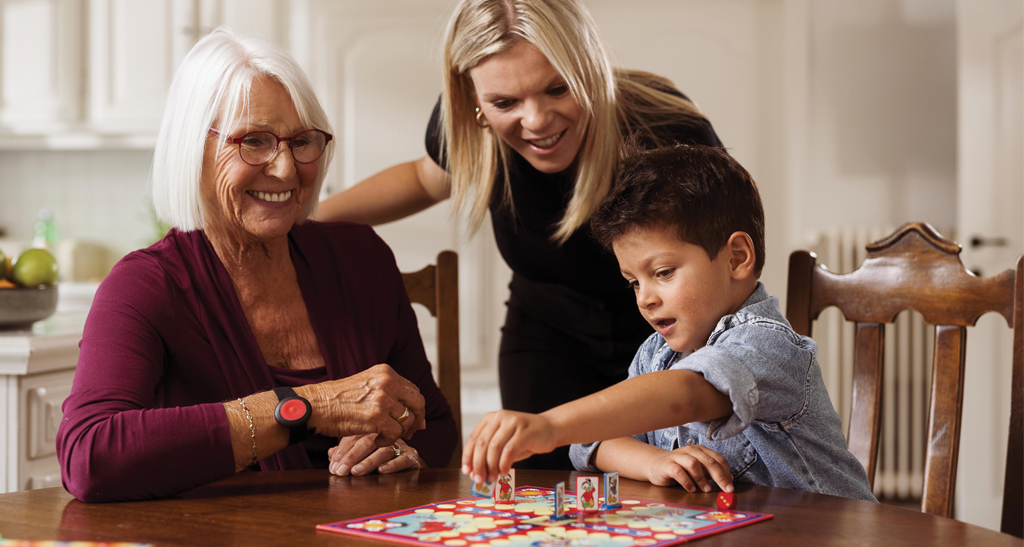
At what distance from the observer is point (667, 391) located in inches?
36.9

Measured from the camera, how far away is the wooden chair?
50.8 inches

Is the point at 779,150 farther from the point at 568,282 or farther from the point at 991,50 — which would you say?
the point at 568,282

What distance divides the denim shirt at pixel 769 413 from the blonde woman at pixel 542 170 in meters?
0.53

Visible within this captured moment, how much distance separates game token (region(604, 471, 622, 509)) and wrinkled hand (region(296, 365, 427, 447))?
348 mm

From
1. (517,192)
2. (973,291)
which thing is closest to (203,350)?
Result: (517,192)

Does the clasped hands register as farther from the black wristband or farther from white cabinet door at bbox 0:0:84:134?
white cabinet door at bbox 0:0:84:134

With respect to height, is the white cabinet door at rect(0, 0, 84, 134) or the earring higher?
the white cabinet door at rect(0, 0, 84, 134)

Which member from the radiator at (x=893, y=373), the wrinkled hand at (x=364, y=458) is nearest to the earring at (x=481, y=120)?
the wrinkled hand at (x=364, y=458)

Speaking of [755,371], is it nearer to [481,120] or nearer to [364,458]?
[364,458]

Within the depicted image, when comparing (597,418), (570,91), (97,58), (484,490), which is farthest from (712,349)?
(97,58)

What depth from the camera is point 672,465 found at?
3.42ft

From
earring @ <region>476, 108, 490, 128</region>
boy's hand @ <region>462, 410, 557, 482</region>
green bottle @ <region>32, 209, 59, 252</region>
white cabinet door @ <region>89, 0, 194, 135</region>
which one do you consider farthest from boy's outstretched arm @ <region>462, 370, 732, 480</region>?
green bottle @ <region>32, 209, 59, 252</region>

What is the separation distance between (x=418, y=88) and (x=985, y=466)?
2656mm

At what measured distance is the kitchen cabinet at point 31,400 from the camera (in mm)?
1841
